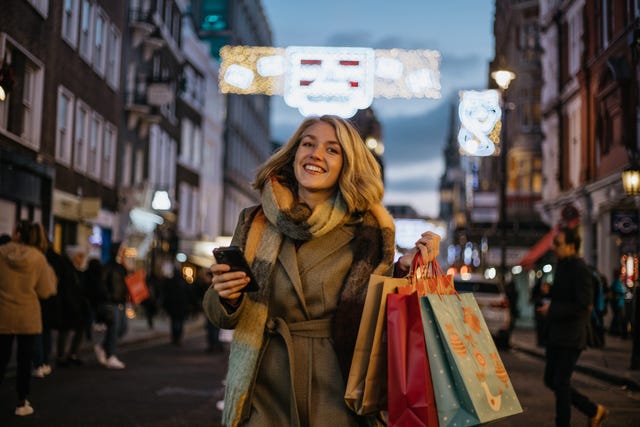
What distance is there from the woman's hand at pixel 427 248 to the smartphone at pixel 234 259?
60 centimetres

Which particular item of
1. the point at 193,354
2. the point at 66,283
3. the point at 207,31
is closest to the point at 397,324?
the point at 66,283

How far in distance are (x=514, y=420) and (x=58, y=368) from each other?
7254mm

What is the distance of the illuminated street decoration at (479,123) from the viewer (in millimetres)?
17766

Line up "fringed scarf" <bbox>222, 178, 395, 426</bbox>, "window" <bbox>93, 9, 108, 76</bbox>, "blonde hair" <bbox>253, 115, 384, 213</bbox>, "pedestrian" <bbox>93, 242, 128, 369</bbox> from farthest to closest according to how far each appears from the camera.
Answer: "window" <bbox>93, 9, 108, 76</bbox> → "pedestrian" <bbox>93, 242, 128, 369</bbox> → "blonde hair" <bbox>253, 115, 384, 213</bbox> → "fringed scarf" <bbox>222, 178, 395, 426</bbox>

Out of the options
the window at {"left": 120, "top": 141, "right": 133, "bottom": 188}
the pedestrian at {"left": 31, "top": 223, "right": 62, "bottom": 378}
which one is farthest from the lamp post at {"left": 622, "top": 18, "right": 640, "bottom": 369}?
the window at {"left": 120, "top": 141, "right": 133, "bottom": 188}

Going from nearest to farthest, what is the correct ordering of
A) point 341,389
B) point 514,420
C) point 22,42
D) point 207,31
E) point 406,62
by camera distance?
point 341,389 < point 514,420 < point 406,62 < point 22,42 < point 207,31

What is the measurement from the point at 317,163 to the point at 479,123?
49.9ft

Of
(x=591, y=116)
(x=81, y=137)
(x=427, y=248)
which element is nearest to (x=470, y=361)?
(x=427, y=248)

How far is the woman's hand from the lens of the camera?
130 inches

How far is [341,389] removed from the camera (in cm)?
340

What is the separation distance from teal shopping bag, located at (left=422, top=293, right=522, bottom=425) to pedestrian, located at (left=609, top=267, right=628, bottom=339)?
68.6ft

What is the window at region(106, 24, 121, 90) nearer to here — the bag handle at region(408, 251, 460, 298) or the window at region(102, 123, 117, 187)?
the window at region(102, 123, 117, 187)

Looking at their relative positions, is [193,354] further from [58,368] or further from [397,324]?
[397,324]

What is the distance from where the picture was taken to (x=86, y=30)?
27453 mm
